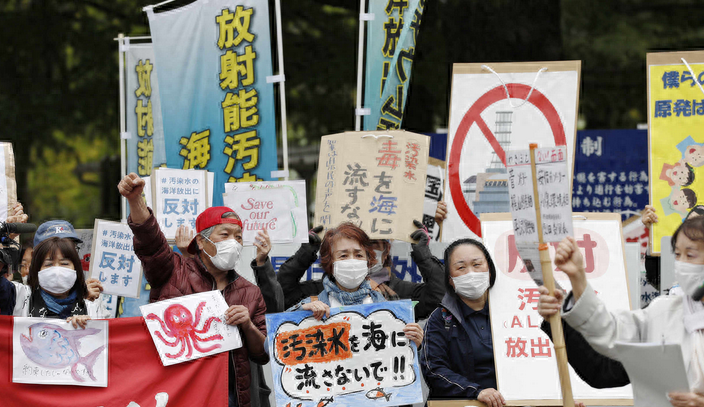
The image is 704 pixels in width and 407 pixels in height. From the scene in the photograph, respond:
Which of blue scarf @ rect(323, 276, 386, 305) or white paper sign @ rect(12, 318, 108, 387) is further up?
blue scarf @ rect(323, 276, 386, 305)

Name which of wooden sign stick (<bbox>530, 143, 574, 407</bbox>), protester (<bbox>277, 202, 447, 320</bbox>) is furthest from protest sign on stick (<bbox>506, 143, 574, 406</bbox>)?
protester (<bbox>277, 202, 447, 320</bbox>)

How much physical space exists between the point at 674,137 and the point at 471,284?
2.46 meters

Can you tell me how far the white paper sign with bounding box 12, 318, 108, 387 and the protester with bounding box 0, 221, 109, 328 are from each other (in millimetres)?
94

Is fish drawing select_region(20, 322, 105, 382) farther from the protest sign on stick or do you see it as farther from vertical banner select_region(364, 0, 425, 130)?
vertical banner select_region(364, 0, 425, 130)

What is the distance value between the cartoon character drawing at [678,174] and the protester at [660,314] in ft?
9.01

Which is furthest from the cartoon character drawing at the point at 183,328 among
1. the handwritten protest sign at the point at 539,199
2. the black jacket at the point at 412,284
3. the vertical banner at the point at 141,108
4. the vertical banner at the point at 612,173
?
the vertical banner at the point at 612,173

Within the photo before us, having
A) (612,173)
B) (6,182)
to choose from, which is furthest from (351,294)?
(612,173)

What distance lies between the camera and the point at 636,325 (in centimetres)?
331

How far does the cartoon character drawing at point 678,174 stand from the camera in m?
5.84

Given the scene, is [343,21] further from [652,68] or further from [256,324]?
[256,324]

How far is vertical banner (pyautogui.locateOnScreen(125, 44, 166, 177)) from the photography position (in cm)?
887

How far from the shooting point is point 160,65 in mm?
7273

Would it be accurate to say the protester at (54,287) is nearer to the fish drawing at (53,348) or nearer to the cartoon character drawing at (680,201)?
the fish drawing at (53,348)

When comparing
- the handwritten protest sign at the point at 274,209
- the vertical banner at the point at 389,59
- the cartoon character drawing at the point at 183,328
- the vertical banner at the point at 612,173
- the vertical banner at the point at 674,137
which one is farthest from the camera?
the vertical banner at the point at 612,173
